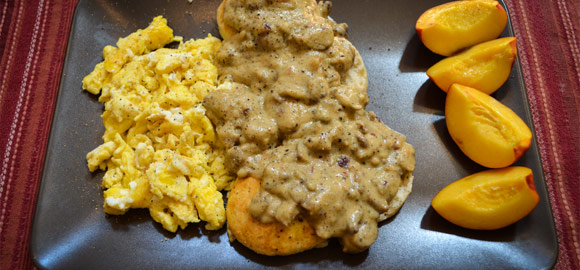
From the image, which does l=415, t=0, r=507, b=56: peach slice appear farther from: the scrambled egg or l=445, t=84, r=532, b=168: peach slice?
the scrambled egg

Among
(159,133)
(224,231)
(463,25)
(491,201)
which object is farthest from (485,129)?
(159,133)

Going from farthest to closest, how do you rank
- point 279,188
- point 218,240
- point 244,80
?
point 244,80, point 218,240, point 279,188

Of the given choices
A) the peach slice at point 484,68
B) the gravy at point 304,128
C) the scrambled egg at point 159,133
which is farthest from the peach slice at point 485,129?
the scrambled egg at point 159,133

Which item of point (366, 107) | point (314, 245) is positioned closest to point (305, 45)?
point (366, 107)

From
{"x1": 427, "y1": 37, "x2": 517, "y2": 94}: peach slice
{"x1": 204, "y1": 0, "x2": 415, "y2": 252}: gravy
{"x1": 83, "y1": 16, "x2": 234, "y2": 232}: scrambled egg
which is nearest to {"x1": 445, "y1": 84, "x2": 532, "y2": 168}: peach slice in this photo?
{"x1": 427, "y1": 37, "x2": 517, "y2": 94}: peach slice

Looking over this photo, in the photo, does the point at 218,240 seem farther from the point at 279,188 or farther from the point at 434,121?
the point at 434,121

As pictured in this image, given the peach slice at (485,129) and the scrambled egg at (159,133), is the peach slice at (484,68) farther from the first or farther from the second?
the scrambled egg at (159,133)
